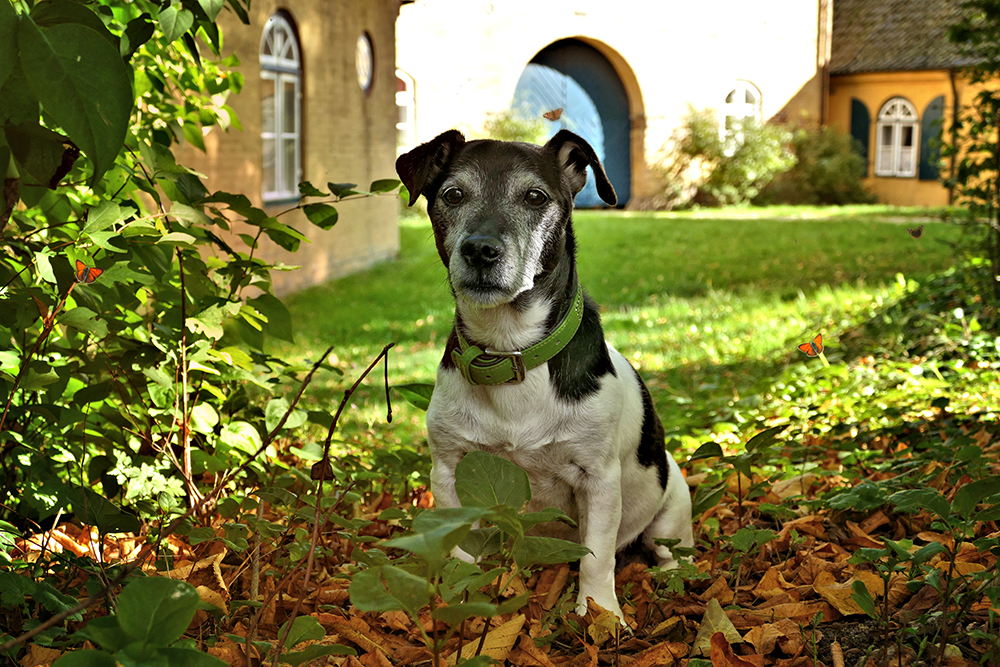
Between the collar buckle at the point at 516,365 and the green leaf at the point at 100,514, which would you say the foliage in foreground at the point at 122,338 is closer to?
the green leaf at the point at 100,514

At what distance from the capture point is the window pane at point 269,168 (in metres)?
11.1

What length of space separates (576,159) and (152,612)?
6.10 feet

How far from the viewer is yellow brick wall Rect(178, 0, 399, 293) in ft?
32.2

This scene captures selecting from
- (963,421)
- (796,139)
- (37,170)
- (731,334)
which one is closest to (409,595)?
(37,170)

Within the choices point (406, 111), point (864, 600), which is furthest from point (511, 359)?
point (406, 111)

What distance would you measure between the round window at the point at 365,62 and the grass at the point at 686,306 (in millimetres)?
2746

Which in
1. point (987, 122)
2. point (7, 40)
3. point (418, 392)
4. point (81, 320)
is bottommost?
point (418, 392)

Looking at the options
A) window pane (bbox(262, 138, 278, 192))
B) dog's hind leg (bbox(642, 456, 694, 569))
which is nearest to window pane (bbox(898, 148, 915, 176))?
window pane (bbox(262, 138, 278, 192))

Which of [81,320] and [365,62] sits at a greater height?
[365,62]

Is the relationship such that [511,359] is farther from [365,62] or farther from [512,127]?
[512,127]

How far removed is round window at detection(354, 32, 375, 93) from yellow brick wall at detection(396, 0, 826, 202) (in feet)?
23.1

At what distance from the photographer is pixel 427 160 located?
2.69 m

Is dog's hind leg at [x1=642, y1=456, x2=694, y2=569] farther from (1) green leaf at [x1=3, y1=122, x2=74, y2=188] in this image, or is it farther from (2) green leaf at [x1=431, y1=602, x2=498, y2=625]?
(1) green leaf at [x1=3, y1=122, x2=74, y2=188]

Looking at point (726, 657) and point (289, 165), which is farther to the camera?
point (289, 165)
